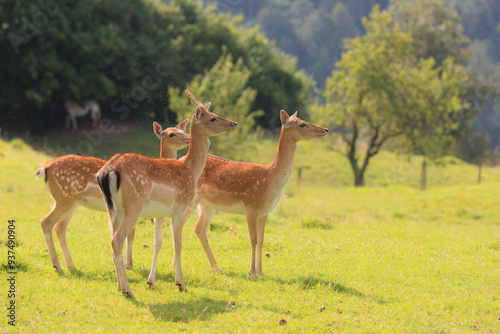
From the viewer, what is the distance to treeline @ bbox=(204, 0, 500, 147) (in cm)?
12544

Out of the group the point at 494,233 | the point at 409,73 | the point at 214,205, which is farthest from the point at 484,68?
the point at 214,205

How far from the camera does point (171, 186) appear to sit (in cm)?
815

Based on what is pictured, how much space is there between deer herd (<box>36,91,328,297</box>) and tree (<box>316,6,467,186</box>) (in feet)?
85.3

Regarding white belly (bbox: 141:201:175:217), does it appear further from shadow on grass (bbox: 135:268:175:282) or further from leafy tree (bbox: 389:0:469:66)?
leafy tree (bbox: 389:0:469:66)

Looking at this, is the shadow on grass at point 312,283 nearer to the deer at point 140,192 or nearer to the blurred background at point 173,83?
the deer at point 140,192

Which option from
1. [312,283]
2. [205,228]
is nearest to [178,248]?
[205,228]

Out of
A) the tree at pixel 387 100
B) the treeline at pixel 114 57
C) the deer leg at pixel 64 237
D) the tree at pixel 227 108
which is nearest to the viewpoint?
the deer leg at pixel 64 237

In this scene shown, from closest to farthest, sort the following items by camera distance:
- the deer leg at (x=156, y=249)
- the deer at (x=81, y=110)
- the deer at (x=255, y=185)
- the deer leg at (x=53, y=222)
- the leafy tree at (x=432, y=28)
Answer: the deer leg at (x=156, y=249) < the deer leg at (x=53, y=222) < the deer at (x=255, y=185) < the deer at (x=81, y=110) < the leafy tree at (x=432, y=28)

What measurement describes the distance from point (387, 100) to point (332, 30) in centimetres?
11145

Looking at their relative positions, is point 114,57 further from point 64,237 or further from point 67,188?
point 67,188

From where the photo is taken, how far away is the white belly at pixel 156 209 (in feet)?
25.9

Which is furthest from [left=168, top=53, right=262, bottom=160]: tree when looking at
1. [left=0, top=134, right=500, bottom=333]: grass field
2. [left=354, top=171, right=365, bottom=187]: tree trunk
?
[left=0, top=134, right=500, bottom=333]: grass field

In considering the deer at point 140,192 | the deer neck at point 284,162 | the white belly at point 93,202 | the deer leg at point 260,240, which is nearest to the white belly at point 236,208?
the deer leg at point 260,240

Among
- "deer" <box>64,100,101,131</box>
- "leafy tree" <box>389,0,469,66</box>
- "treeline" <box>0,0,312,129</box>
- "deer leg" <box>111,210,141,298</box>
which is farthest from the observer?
"leafy tree" <box>389,0,469,66</box>
